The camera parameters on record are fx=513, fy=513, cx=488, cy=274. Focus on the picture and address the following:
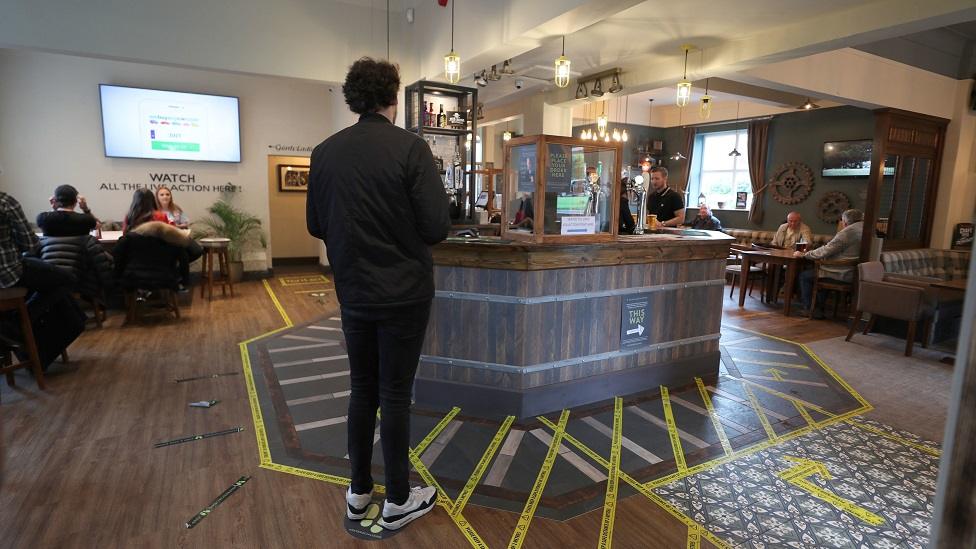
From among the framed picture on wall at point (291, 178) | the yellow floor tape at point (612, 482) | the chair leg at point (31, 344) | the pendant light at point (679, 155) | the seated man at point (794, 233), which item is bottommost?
the yellow floor tape at point (612, 482)

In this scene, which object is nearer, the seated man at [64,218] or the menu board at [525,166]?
the menu board at [525,166]

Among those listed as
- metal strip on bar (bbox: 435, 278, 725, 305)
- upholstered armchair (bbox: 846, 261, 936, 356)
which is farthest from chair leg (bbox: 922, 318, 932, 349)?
metal strip on bar (bbox: 435, 278, 725, 305)

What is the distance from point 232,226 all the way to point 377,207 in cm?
711

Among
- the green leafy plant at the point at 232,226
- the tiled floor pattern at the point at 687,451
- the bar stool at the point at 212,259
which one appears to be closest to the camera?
the tiled floor pattern at the point at 687,451

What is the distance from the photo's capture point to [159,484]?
253 centimetres

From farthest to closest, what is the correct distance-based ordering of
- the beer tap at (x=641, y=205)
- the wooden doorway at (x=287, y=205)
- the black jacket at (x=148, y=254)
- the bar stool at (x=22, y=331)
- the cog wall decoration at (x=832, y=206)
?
1. the wooden doorway at (x=287, y=205)
2. the cog wall decoration at (x=832, y=206)
3. the black jacket at (x=148, y=254)
4. the beer tap at (x=641, y=205)
5. the bar stool at (x=22, y=331)

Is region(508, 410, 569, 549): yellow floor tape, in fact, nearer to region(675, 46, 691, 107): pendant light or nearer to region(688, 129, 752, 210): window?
region(675, 46, 691, 107): pendant light

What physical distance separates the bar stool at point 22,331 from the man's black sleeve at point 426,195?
335 cm

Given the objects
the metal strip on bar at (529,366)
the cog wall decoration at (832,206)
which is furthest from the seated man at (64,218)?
the cog wall decoration at (832,206)

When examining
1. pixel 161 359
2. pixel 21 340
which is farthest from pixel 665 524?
pixel 21 340

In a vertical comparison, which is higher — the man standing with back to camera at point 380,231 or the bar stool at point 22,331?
the man standing with back to camera at point 380,231

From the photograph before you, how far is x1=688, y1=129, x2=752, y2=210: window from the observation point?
11.4 metres

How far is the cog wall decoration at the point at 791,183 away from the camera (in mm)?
9848

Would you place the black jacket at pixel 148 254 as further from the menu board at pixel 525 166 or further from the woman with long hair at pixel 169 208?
the menu board at pixel 525 166
